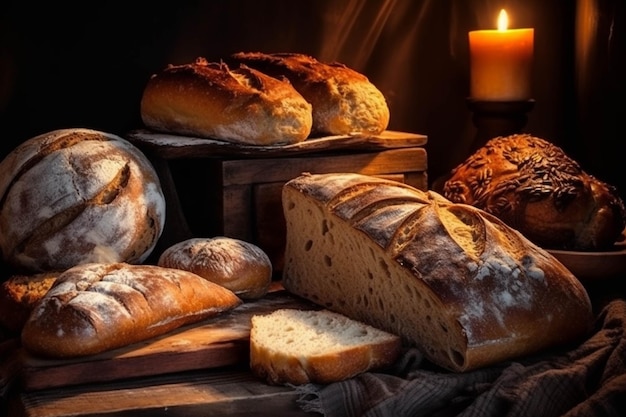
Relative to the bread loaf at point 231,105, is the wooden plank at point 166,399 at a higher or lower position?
lower

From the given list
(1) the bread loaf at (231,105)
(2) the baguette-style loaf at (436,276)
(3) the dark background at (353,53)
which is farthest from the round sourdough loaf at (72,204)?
(2) the baguette-style loaf at (436,276)

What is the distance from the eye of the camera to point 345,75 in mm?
2623

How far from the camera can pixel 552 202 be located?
2332 millimetres

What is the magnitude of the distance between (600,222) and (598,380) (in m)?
0.55

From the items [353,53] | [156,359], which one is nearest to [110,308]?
[156,359]

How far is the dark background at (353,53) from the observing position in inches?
105

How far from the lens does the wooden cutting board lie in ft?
5.93

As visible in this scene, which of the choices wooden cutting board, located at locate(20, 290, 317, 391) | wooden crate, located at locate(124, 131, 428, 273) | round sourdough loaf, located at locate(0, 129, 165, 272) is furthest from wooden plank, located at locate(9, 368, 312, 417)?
wooden crate, located at locate(124, 131, 428, 273)

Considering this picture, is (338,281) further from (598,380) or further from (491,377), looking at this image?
(598,380)

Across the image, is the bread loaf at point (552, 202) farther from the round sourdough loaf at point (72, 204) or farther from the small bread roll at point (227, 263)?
the round sourdough loaf at point (72, 204)

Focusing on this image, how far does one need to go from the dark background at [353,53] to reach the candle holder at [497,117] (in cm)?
24

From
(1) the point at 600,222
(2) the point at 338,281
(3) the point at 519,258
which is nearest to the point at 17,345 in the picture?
(2) the point at 338,281

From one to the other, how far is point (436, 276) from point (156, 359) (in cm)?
58

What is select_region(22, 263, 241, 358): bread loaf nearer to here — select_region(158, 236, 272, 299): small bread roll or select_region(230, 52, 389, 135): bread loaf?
select_region(158, 236, 272, 299): small bread roll
